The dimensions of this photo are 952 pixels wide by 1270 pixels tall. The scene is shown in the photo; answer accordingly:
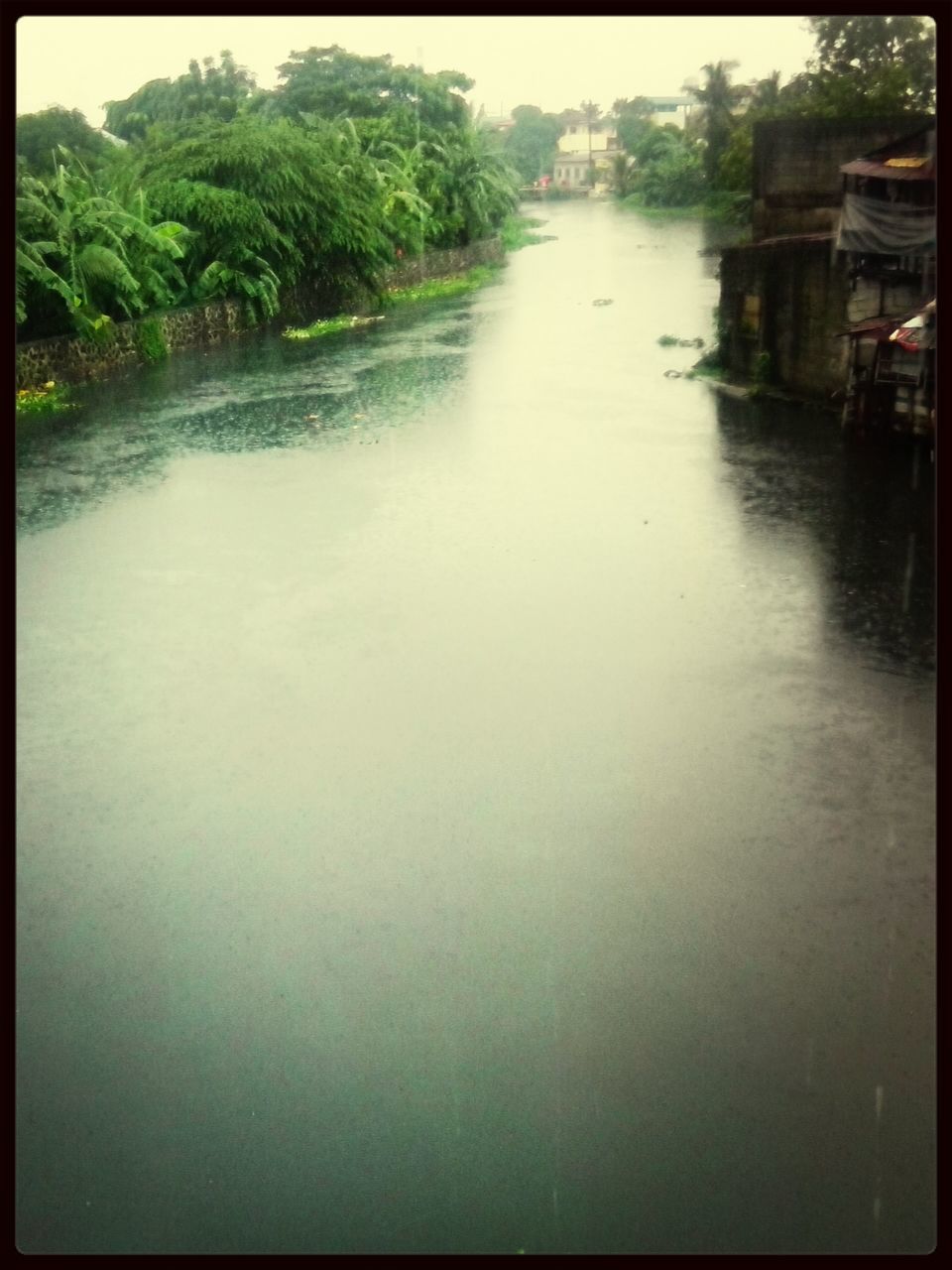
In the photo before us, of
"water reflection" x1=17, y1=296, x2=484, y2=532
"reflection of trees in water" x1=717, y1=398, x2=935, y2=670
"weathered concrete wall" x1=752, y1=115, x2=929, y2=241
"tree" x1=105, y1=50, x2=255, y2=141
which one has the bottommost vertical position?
"reflection of trees in water" x1=717, y1=398, x2=935, y2=670

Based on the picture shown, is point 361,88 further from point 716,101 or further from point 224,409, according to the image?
point 224,409

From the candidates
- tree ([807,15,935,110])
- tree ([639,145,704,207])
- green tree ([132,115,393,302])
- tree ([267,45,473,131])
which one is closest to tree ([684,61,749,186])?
tree ([639,145,704,207])

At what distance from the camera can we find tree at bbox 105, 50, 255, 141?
1836 inches

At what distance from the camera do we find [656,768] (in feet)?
23.2

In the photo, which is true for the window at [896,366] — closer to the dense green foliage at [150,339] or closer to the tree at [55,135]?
the dense green foliage at [150,339]

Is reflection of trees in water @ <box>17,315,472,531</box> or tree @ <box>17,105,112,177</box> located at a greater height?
tree @ <box>17,105,112,177</box>

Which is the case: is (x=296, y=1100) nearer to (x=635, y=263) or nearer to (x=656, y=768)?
(x=656, y=768)

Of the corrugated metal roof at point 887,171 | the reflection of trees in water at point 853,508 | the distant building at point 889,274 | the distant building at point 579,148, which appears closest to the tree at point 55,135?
the corrugated metal roof at point 887,171

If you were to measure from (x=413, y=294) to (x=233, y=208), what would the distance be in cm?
832

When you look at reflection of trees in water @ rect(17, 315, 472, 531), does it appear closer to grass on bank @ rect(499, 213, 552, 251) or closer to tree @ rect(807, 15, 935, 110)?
tree @ rect(807, 15, 935, 110)

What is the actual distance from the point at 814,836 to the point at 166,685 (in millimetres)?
4377

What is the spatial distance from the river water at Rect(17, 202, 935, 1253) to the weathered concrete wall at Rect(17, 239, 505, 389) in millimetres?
7765

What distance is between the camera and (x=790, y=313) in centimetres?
1748

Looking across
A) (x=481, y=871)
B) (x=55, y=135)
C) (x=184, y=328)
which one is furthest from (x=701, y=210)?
(x=481, y=871)
